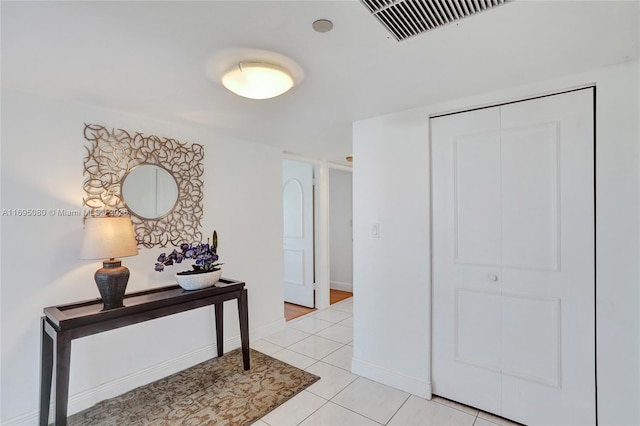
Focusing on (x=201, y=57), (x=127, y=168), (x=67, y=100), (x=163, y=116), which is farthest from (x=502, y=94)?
(x=67, y=100)

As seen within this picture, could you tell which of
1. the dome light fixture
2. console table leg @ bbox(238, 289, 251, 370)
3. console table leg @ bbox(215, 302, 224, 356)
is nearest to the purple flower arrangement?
console table leg @ bbox(238, 289, 251, 370)

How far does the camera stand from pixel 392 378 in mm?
2373

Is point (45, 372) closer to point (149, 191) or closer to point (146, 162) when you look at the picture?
point (149, 191)

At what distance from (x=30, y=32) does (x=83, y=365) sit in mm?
2001

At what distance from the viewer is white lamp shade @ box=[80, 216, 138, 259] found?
6.14 ft

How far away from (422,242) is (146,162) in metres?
2.18

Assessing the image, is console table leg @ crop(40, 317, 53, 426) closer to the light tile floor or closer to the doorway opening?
the light tile floor

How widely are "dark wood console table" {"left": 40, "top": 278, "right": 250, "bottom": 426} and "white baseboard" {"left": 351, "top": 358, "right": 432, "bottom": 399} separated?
1241 millimetres

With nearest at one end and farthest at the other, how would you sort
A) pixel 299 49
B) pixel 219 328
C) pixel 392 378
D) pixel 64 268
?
pixel 299 49 < pixel 64 268 < pixel 392 378 < pixel 219 328

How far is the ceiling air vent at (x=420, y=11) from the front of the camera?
1149 mm

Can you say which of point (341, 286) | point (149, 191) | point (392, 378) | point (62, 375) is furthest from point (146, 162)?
point (341, 286)

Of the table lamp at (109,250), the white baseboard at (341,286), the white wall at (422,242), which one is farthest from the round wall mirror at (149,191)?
the white baseboard at (341,286)

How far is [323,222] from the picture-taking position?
14.1 feet

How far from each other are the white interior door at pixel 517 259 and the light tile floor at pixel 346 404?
14cm
